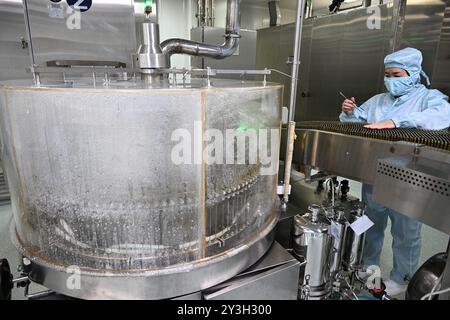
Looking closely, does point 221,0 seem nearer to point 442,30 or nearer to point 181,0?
point 181,0

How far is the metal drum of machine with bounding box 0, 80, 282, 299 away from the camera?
102cm

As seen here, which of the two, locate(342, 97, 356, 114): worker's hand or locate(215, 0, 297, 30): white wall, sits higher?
locate(215, 0, 297, 30): white wall

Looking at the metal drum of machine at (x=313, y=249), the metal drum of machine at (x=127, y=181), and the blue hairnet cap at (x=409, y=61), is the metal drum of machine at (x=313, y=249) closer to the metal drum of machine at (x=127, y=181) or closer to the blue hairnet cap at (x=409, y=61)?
the metal drum of machine at (x=127, y=181)

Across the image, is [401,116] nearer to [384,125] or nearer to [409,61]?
[384,125]

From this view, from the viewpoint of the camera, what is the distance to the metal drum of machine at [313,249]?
1.58 metres

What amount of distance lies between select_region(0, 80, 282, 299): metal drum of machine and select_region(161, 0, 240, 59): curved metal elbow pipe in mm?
451

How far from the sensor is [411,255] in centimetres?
194

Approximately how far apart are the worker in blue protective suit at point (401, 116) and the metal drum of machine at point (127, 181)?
1.02 m

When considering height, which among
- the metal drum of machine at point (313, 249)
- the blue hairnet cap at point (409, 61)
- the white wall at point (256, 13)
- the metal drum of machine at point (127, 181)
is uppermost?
the white wall at point (256, 13)

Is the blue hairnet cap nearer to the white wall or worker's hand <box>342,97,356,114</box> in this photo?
worker's hand <box>342,97,356,114</box>

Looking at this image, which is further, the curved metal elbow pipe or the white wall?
the white wall

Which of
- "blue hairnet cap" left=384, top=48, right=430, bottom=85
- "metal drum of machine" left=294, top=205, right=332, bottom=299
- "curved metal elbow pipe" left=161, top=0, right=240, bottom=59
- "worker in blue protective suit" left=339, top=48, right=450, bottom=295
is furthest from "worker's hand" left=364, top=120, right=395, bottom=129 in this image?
"curved metal elbow pipe" left=161, top=0, right=240, bottom=59

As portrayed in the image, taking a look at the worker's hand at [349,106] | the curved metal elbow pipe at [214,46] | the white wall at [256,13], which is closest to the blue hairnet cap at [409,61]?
the worker's hand at [349,106]
